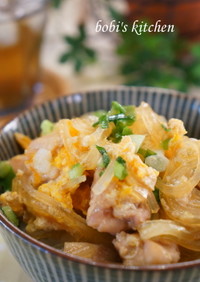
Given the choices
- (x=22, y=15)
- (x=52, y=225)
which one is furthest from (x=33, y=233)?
(x=22, y=15)

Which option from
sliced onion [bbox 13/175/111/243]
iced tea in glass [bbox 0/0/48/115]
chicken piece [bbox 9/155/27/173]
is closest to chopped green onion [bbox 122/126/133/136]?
sliced onion [bbox 13/175/111/243]

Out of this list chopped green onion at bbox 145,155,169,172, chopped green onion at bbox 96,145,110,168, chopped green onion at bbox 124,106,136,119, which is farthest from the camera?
chopped green onion at bbox 124,106,136,119

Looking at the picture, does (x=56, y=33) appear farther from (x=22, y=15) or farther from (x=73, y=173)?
(x=73, y=173)

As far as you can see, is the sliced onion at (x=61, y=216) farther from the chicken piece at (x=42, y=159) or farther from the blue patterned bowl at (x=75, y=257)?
the blue patterned bowl at (x=75, y=257)

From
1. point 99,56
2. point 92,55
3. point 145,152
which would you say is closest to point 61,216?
point 145,152

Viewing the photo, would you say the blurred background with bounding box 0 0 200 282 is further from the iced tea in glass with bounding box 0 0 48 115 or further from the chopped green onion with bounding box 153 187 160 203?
the chopped green onion with bounding box 153 187 160 203

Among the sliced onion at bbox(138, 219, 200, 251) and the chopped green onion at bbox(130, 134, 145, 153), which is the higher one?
the chopped green onion at bbox(130, 134, 145, 153)
